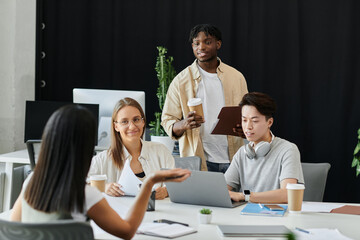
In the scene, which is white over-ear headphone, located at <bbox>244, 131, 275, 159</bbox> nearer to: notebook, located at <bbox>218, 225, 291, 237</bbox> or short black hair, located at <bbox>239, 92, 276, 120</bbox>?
short black hair, located at <bbox>239, 92, 276, 120</bbox>

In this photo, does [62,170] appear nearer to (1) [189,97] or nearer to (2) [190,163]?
(2) [190,163]

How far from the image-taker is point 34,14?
5258 millimetres

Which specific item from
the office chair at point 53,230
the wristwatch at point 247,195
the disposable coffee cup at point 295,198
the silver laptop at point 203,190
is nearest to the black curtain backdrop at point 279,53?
the wristwatch at point 247,195

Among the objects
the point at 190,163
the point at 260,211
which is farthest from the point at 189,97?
the point at 260,211

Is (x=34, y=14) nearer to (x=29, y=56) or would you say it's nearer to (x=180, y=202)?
(x=29, y=56)

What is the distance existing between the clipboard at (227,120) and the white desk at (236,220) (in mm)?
735

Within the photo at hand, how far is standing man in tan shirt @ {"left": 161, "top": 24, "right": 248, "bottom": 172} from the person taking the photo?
11.8 ft

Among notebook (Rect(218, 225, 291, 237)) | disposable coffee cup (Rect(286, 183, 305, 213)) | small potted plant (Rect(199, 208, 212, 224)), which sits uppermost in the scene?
disposable coffee cup (Rect(286, 183, 305, 213))

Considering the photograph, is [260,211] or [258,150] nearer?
[260,211]

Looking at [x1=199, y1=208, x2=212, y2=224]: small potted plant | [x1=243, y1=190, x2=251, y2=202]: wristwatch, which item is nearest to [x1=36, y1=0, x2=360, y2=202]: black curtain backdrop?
[x1=243, y1=190, x2=251, y2=202]: wristwatch

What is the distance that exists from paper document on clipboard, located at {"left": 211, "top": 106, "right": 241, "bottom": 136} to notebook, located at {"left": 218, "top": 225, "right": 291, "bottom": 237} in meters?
1.09

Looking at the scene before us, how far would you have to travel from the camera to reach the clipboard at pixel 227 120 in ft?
10.1

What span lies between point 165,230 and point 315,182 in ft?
4.34

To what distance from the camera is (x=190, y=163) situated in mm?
3275
